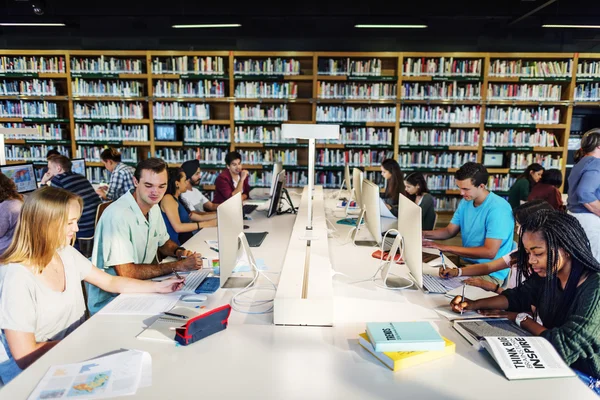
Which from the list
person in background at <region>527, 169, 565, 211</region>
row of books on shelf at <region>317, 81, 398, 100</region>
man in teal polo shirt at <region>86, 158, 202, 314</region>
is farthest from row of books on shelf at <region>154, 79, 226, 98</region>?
person in background at <region>527, 169, 565, 211</region>

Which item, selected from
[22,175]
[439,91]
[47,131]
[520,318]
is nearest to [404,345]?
[520,318]

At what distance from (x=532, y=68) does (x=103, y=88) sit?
636cm

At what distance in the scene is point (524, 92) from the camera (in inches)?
253

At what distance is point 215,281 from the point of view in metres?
2.26

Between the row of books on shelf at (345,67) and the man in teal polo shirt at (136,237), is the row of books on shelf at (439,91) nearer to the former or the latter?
the row of books on shelf at (345,67)

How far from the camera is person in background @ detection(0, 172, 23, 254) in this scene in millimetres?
2877

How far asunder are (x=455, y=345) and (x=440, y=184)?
17.7 feet

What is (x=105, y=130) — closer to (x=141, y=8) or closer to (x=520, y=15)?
(x=141, y=8)

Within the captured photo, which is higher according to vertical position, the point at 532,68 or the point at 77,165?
the point at 532,68

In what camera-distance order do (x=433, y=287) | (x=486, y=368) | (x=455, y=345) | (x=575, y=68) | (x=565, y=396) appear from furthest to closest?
(x=575, y=68) < (x=433, y=287) < (x=455, y=345) < (x=486, y=368) < (x=565, y=396)

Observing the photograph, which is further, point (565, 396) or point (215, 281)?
point (215, 281)

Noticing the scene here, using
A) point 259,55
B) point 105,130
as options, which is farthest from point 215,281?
point 105,130

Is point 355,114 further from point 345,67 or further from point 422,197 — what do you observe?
point 422,197

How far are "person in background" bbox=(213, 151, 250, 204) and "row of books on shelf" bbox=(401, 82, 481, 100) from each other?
2850mm
